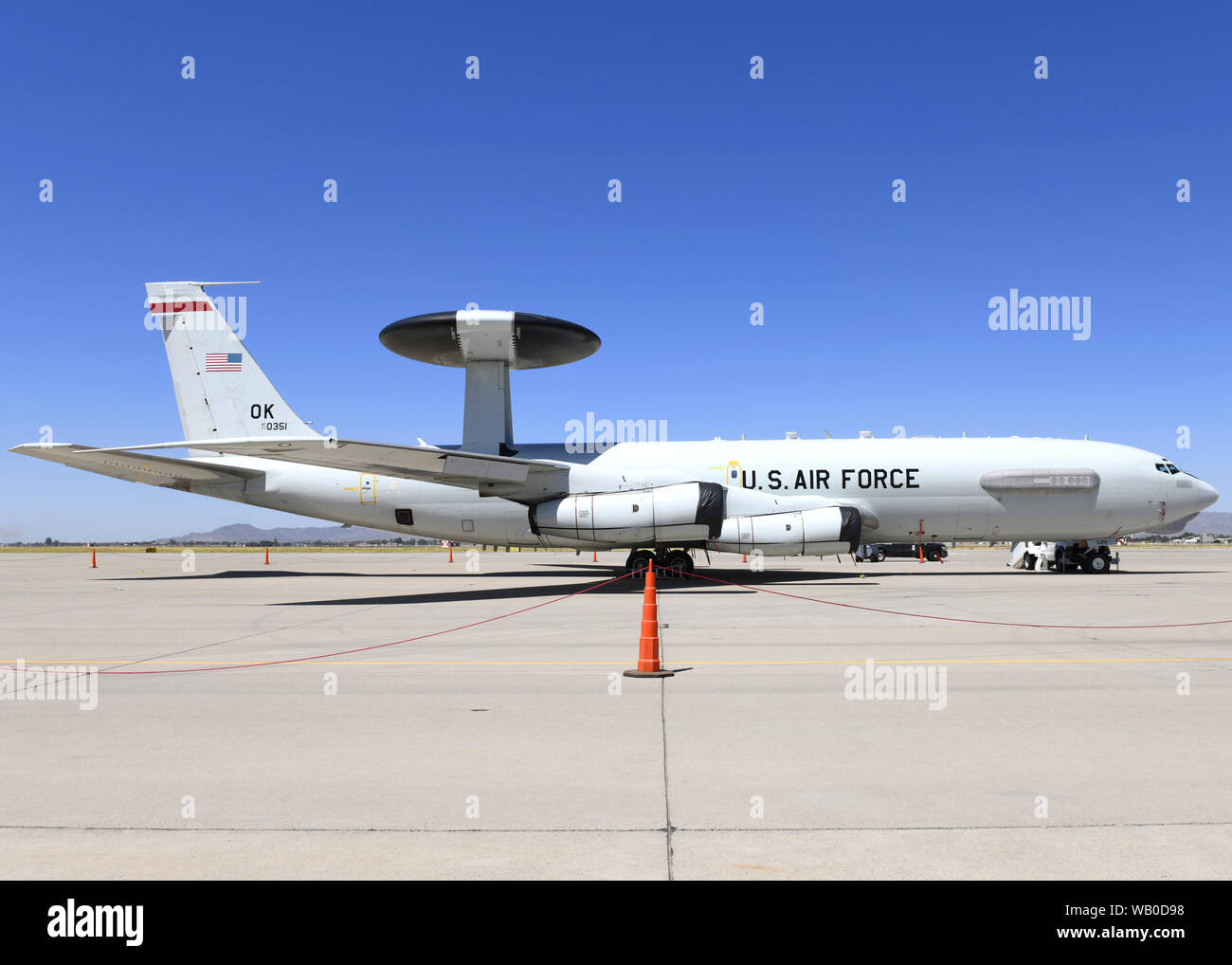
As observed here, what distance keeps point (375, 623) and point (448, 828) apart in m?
10.7

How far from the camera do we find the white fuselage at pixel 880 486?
2397 cm

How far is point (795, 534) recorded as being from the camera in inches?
864

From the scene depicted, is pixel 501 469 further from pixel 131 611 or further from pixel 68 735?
pixel 68 735

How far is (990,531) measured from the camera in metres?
24.4

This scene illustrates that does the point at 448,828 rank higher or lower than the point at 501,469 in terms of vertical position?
lower

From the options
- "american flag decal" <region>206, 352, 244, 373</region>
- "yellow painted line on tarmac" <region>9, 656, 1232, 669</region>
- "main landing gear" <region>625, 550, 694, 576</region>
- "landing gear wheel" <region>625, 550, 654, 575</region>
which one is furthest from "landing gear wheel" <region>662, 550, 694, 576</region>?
"american flag decal" <region>206, 352, 244, 373</region>

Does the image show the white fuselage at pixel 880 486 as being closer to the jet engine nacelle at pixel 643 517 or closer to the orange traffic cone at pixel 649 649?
the jet engine nacelle at pixel 643 517

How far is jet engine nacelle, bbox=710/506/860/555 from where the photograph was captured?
21953 millimetres

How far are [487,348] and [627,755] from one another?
19.2m

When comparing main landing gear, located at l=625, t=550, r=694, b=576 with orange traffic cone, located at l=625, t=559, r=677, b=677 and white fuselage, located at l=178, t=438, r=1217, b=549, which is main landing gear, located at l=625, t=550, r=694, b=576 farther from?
orange traffic cone, located at l=625, t=559, r=677, b=677

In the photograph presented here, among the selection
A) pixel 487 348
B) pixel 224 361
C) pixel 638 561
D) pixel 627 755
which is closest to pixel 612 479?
pixel 638 561
